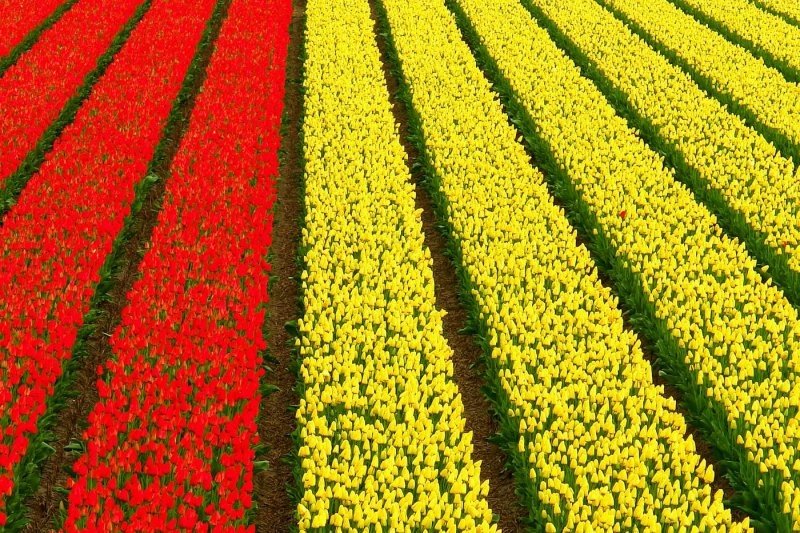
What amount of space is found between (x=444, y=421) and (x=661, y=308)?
10.6 feet

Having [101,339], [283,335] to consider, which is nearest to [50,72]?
[101,339]

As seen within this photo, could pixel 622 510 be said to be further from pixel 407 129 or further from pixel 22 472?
pixel 407 129

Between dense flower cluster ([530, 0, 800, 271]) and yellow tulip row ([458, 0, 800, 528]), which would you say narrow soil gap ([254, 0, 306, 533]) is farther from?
dense flower cluster ([530, 0, 800, 271])

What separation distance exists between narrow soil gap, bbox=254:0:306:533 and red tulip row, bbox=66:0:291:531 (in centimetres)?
42

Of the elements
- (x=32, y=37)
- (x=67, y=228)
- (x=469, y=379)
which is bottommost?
(x=469, y=379)

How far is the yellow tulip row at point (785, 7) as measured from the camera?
72.7ft

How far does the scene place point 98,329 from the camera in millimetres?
9547

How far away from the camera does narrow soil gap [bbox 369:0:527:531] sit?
24.0 feet

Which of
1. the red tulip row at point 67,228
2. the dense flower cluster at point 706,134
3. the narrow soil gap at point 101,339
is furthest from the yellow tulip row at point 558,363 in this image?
the red tulip row at point 67,228

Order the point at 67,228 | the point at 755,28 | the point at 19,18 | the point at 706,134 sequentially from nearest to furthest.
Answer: the point at 67,228, the point at 706,134, the point at 755,28, the point at 19,18

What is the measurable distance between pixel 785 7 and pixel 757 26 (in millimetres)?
2868

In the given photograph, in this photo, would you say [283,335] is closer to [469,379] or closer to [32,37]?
[469,379]

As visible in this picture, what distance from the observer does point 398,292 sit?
31.0 feet

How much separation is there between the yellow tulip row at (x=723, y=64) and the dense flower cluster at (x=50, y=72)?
1255 cm
